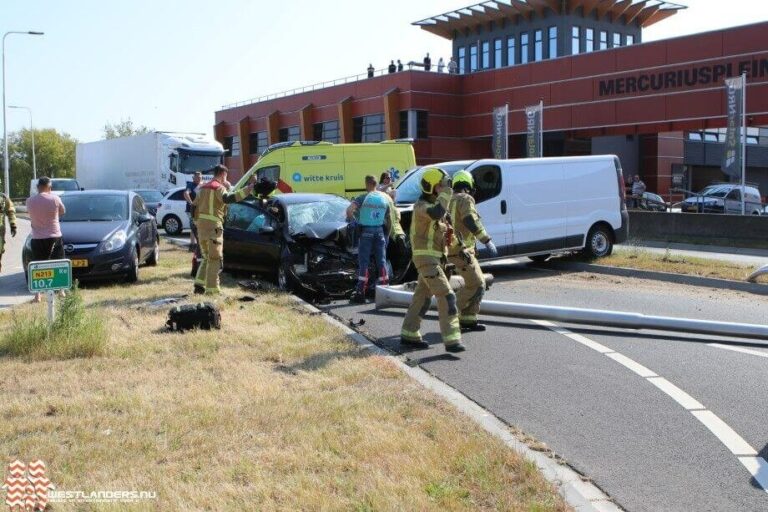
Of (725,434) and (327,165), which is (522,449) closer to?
(725,434)

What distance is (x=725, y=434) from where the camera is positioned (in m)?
5.30

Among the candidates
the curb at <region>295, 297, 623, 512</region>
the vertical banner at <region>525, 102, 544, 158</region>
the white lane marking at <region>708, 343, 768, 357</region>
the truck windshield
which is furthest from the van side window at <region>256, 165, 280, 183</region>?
the vertical banner at <region>525, 102, 544, 158</region>

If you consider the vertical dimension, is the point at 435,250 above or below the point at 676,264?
above

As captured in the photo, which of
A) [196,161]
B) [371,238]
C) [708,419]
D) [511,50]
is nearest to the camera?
[708,419]

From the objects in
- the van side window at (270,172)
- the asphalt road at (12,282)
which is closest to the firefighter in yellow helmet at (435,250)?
the asphalt road at (12,282)

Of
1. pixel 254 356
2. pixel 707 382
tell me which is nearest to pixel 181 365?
pixel 254 356

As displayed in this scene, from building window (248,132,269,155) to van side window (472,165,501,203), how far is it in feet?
155

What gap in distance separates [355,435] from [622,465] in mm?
1565

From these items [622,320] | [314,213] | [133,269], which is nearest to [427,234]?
[622,320]

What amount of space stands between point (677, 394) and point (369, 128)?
44422 millimetres

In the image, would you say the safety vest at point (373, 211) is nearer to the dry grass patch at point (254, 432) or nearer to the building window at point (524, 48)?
the dry grass patch at point (254, 432)

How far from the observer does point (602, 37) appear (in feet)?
165

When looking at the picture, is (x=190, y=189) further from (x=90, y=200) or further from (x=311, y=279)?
(x=311, y=279)

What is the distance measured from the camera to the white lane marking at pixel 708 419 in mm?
4699
